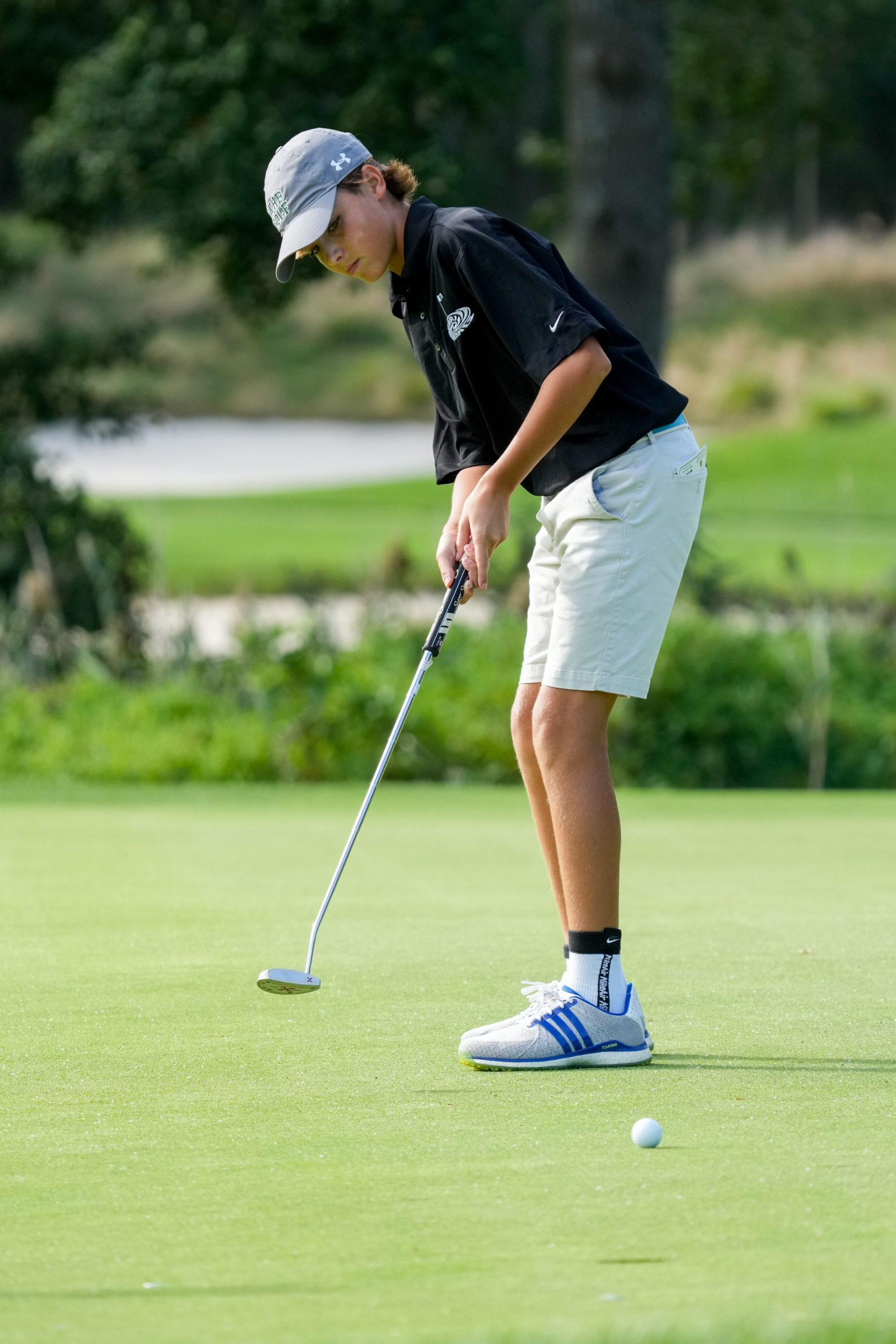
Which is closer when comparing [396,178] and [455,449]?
[396,178]

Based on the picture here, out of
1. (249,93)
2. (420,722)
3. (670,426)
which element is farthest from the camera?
(249,93)

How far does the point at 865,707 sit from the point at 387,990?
5.85 m

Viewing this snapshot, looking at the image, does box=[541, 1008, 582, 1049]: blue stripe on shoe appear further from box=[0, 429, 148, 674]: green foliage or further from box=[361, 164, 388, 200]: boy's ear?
box=[0, 429, 148, 674]: green foliage

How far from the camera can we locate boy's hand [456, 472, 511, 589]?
345 centimetres

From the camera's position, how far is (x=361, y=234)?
11.6 feet

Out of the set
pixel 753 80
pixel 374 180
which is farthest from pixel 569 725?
pixel 753 80

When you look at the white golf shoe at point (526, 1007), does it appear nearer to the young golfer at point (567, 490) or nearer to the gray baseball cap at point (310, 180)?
the young golfer at point (567, 490)

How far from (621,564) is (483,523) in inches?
10.0

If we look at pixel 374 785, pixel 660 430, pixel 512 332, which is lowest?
pixel 374 785

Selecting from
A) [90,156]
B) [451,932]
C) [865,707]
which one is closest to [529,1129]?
[451,932]

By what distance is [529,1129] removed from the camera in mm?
2922

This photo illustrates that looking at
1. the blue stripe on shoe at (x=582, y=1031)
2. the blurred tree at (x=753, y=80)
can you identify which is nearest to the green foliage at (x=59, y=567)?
the blurred tree at (x=753, y=80)

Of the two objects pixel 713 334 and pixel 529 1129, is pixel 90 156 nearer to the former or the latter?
pixel 529 1129

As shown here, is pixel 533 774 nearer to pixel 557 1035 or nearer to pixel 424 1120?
pixel 557 1035
